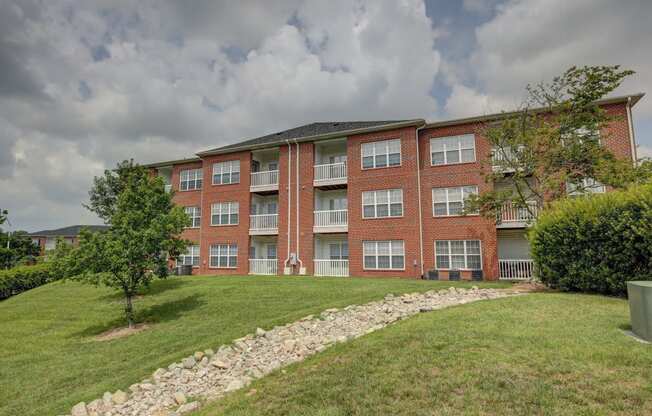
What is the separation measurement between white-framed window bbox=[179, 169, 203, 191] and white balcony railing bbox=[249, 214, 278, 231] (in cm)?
659

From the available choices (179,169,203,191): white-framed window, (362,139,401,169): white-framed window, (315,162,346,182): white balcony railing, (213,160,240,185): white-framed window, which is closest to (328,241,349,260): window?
(315,162,346,182): white balcony railing

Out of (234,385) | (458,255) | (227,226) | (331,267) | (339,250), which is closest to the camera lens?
(234,385)

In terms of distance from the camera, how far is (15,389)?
7.81 meters

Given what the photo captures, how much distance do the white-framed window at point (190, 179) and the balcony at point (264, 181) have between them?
573cm

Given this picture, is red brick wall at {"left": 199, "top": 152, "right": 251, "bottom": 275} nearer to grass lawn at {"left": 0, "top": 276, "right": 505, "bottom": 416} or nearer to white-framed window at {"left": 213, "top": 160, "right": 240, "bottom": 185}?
white-framed window at {"left": 213, "top": 160, "right": 240, "bottom": 185}

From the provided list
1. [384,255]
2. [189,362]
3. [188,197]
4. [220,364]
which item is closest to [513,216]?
[384,255]

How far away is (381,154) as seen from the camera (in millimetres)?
22328

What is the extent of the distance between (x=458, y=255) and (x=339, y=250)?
25.2 ft

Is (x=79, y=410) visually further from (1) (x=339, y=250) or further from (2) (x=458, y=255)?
(1) (x=339, y=250)

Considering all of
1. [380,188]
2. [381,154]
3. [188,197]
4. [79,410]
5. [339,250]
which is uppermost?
[381,154]

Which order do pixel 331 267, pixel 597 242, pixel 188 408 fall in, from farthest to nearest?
pixel 331 267 < pixel 597 242 < pixel 188 408

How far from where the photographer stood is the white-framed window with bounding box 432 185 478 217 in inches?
802

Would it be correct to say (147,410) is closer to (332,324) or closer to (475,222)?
(332,324)

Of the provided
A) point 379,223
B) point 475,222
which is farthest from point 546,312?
point 379,223
